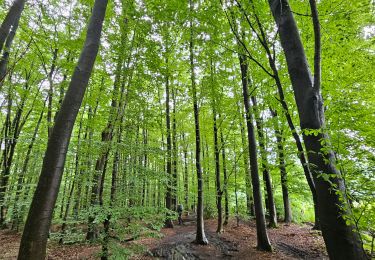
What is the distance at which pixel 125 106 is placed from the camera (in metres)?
5.61

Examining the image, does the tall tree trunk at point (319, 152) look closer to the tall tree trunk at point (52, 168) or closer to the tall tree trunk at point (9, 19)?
the tall tree trunk at point (52, 168)

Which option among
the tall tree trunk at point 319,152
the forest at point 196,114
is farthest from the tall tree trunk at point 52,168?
the tall tree trunk at point 319,152

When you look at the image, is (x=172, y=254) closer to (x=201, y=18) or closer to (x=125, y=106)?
(x=125, y=106)

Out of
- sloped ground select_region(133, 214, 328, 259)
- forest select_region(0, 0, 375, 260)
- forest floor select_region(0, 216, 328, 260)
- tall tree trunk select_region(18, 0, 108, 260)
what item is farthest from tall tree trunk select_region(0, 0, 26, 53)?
sloped ground select_region(133, 214, 328, 259)

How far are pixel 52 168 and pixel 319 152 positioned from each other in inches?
118

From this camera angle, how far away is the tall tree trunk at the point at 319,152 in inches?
75.4

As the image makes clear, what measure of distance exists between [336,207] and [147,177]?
3992mm

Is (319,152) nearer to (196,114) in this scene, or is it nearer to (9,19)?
(9,19)

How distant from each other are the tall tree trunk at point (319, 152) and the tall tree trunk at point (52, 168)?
275 cm

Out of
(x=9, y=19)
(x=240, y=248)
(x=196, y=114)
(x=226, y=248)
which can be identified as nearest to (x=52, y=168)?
(x=9, y=19)

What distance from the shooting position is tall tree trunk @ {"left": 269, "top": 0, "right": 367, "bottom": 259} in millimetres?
1916

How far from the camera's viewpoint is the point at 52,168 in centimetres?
249

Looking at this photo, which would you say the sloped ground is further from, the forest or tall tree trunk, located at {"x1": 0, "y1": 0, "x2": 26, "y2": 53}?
tall tree trunk, located at {"x1": 0, "y1": 0, "x2": 26, "y2": 53}

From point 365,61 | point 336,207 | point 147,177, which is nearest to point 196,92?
point 147,177
